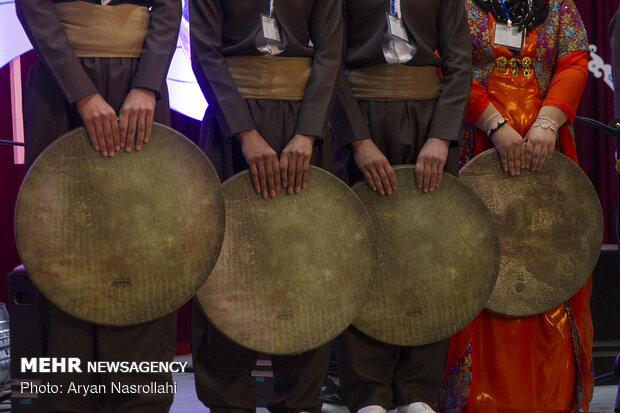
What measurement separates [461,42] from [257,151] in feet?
3.06

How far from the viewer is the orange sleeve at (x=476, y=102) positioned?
2.81 metres

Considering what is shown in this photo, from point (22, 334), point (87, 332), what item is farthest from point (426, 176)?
point (22, 334)

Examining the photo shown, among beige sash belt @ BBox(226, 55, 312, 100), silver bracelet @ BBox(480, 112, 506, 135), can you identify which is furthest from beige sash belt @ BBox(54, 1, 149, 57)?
silver bracelet @ BBox(480, 112, 506, 135)

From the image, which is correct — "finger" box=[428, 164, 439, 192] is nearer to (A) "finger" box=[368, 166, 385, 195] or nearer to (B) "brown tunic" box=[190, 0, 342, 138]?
(A) "finger" box=[368, 166, 385, 195]

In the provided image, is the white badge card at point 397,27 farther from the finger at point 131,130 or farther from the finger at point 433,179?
the finger at point 131,130

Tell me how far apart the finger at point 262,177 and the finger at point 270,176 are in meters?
0.01

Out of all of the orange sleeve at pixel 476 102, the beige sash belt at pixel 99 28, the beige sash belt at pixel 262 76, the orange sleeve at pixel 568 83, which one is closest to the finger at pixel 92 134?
the beige sash belt at pixel 99 28

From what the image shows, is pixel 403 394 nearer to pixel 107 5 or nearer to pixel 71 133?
pixel 71 133

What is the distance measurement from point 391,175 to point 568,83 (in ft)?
2.84

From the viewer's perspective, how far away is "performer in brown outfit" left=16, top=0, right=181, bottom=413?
2.12 meters

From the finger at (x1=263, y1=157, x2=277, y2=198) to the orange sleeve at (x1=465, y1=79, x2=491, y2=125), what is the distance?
35.6 inches

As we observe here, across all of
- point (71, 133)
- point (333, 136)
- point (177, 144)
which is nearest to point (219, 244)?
point (177, 144)

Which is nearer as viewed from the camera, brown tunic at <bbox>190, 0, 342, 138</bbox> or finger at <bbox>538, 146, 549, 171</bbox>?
brown tunic at <bbox>190, 0, 342, 138</bbox>

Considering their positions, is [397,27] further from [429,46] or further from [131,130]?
[131,130]
